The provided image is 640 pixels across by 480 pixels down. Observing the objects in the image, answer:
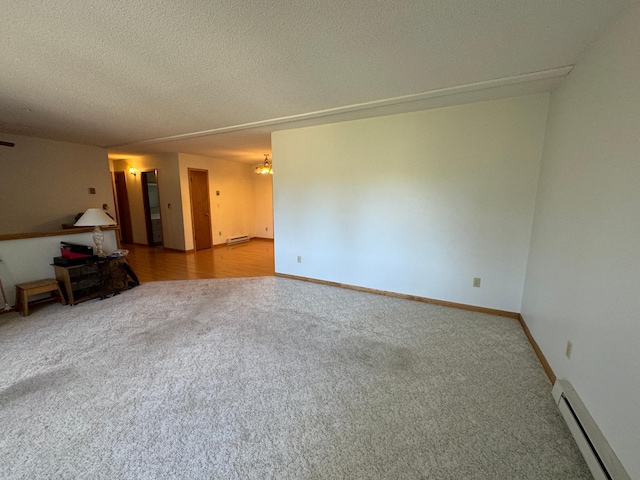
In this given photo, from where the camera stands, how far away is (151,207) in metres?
7.34

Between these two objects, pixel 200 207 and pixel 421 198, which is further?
pixel 200 207

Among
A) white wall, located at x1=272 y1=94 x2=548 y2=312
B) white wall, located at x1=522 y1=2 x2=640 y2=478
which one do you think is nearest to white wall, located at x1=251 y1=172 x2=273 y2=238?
white wall, located at x1=272 y1=94 x2=548 y2=312

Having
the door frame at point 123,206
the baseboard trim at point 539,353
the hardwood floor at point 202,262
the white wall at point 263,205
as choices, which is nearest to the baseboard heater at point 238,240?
the hardwood floor at point 202,262

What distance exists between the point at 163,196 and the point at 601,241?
7481 millimetres

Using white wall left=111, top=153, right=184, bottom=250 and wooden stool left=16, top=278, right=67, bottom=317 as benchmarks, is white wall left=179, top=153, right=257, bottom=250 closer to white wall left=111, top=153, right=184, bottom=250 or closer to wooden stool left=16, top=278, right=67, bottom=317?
white wall left=111, top=153, right=184, bottom=250

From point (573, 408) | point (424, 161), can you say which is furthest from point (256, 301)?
point (573, 408)

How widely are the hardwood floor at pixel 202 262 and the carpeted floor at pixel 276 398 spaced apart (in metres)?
1.66

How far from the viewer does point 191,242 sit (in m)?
6.39

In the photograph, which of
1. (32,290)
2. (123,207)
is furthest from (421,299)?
(123,207)

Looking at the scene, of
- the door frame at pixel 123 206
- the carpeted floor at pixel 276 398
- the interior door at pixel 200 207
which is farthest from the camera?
the door frame at pixel 123 206

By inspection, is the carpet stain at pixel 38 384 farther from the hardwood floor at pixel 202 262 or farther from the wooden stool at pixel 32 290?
the hardwood floor at pixel 202 262

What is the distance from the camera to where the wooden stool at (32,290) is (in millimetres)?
3029

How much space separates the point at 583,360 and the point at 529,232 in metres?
1.61

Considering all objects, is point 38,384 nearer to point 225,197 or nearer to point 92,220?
point 92,220
